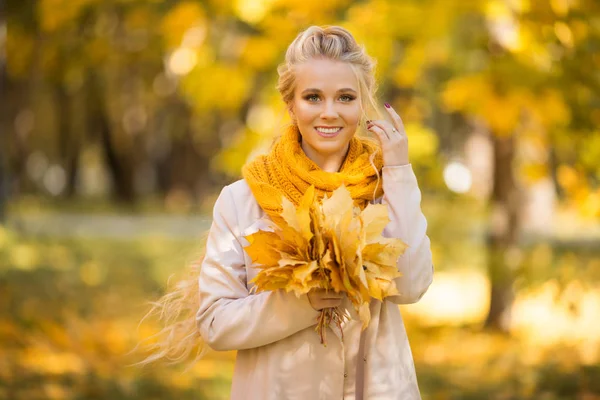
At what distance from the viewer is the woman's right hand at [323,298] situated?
251 centimetres

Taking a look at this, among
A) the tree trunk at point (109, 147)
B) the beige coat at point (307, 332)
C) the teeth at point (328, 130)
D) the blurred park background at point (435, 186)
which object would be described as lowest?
the beige coat at point (307, 332)

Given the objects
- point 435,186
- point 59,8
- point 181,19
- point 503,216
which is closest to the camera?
point 181,19

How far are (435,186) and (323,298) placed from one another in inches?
251

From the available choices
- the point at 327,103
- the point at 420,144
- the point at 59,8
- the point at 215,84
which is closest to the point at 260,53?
the point at 215,84

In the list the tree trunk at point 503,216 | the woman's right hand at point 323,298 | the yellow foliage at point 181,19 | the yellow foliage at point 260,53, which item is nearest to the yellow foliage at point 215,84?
the yellow foliage at point 260,53

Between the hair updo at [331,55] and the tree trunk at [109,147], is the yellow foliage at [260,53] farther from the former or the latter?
the tree trunk at [109,147]

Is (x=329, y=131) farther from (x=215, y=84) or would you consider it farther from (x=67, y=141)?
(x=67, y=141)

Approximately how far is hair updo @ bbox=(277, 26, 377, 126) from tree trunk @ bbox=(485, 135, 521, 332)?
6594 millimetres

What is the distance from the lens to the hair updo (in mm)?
2785

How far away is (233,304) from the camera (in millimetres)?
2682

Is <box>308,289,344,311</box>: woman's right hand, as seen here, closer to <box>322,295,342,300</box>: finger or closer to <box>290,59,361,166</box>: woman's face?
<box>322,295,342,300</box>: finger

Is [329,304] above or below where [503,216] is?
below

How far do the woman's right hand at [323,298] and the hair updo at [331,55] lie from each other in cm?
68

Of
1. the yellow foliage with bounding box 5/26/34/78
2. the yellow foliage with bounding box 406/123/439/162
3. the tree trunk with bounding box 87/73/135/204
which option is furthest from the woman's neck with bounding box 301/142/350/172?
the tree trunk with bounding box 87/73/135/204
